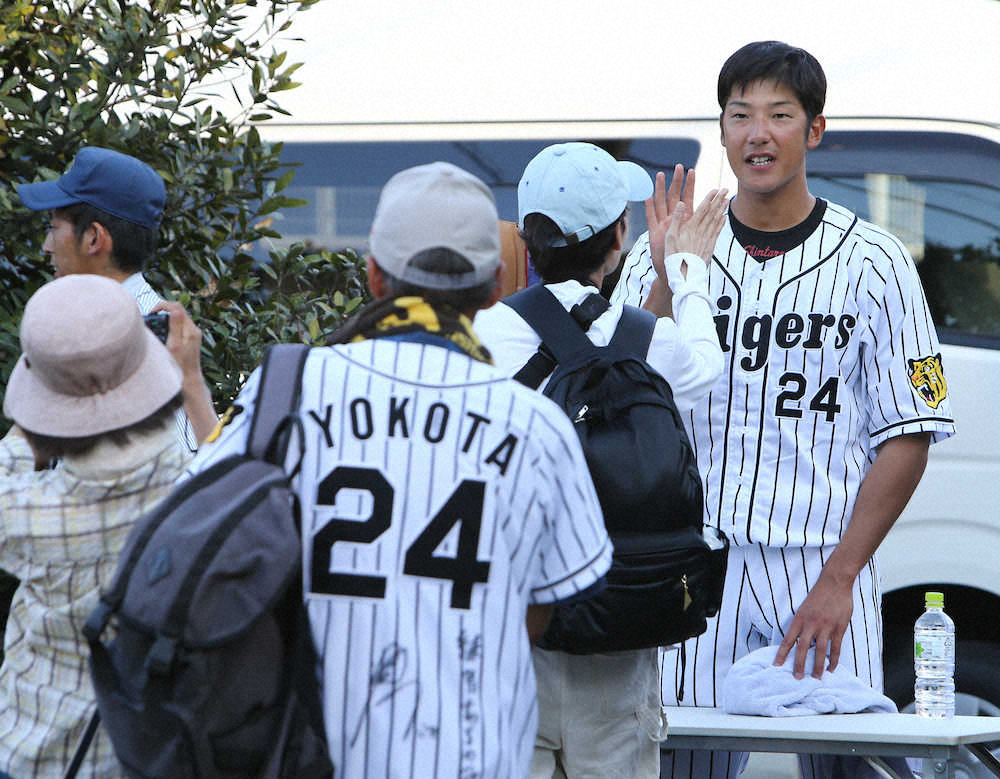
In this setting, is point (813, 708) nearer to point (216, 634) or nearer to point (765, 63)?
point (765, 63)

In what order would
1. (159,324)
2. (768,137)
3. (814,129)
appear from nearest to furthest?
(159,324), (768,137), (814,129)

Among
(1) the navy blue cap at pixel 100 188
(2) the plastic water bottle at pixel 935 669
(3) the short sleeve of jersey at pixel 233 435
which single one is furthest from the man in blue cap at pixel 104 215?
(2) the plastic water bottle at pixel 935 669

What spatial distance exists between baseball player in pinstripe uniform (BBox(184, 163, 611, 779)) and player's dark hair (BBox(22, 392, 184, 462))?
30cm

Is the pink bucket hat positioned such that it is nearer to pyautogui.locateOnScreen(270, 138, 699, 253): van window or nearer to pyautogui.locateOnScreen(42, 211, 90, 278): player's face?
pyautogui.locateOnScreen(42, 211, 90, 278): player's face

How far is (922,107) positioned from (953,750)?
2.72m

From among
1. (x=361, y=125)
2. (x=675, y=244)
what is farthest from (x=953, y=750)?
(x=361, y=125)

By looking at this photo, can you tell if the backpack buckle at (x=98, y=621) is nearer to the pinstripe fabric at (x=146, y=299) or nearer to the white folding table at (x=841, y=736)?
the pinstripe fabric at (x=146, y=299)

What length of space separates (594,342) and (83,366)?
937 mm

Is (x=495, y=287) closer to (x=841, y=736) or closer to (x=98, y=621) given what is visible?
(x=98, y=621)

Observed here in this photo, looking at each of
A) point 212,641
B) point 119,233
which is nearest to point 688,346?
point 212,641

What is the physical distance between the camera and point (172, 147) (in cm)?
393

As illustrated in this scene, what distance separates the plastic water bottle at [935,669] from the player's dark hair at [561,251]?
5.07 feet

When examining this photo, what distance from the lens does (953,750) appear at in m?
3.19

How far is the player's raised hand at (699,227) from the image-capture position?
325 cm
